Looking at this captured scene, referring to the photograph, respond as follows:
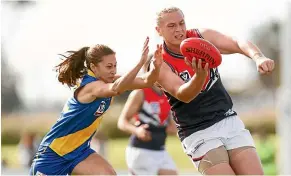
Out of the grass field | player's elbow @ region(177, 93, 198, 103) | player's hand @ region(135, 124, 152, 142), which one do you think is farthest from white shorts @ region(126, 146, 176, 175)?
the grass field

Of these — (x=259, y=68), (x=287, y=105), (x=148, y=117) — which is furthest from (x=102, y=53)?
(x=287, y=105)

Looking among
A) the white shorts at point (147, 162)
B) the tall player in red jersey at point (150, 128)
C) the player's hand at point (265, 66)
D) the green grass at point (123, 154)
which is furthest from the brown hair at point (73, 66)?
the green grass at point (123, 154)

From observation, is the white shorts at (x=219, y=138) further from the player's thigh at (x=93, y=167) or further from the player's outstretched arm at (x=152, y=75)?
the player's thigh at (x=93, y=167)

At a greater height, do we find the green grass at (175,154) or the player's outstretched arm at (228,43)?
the player's outstretched arm at (228,43)

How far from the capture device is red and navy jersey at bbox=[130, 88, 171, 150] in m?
10.8

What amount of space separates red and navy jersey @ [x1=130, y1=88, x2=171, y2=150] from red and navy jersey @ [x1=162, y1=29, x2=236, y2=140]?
123 inches

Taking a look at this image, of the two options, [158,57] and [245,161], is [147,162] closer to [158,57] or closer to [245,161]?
[245,161]

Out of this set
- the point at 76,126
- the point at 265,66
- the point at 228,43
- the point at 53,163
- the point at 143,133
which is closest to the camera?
the point at 265,66

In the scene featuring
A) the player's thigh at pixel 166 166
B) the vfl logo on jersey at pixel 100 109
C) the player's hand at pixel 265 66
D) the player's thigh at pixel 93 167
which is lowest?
the player's thigh at pixel 166 166

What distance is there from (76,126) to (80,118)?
3.9 inches

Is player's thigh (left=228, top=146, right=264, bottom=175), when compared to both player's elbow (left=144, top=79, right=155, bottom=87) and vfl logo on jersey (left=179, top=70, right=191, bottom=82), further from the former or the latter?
player's elbow (left=144, top=79, right=155, bottom=87)

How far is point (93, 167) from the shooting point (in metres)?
8.18

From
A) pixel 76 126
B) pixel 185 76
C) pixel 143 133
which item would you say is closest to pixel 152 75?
pixel 185 76

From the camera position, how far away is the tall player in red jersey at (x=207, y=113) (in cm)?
733
